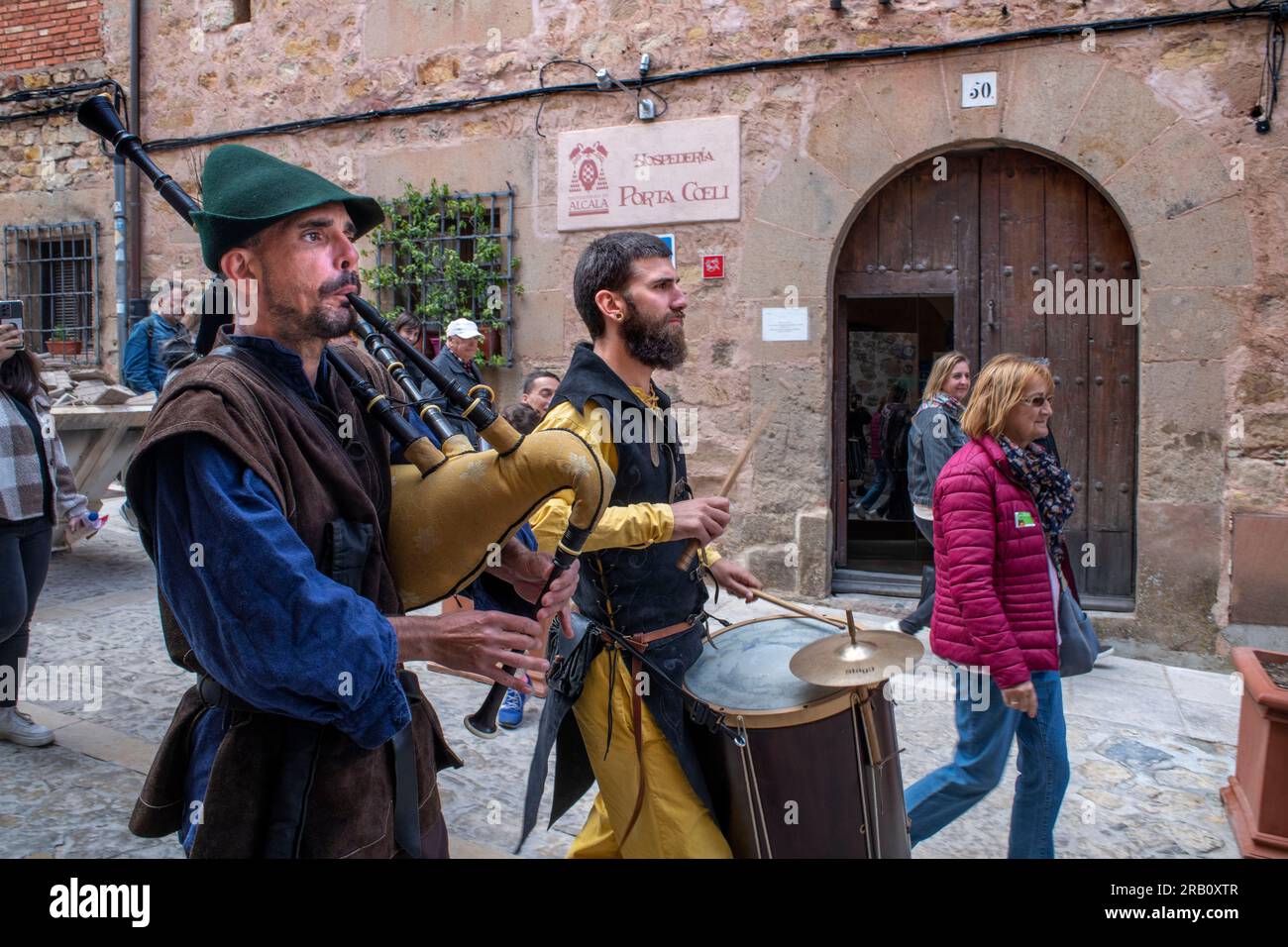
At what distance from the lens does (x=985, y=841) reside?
3.26m

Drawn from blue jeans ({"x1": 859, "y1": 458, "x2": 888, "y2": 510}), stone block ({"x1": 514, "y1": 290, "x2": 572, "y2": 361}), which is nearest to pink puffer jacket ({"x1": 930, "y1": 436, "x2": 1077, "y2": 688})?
stone block ({"x1": 514, "y1": 290, "x2": 572, "y2": 361})

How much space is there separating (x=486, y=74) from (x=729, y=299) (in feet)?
8.41

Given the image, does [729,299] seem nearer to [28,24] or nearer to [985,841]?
[985,841]

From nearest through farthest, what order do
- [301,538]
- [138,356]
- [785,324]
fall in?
[301,538]
[785,324]
[138,356]

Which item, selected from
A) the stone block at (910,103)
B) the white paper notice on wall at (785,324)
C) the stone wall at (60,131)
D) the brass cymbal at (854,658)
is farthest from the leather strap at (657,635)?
the stone wall at (60,131)

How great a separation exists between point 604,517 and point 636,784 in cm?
62

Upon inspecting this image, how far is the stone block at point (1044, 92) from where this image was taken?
5676 mm

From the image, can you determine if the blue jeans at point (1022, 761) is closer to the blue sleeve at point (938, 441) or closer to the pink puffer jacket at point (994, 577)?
the pink puffer jacket at point (994, 577)

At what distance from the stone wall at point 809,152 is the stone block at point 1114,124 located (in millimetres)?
12

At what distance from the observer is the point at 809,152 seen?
20.7 ft

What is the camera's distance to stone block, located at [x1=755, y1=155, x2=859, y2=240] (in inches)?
245

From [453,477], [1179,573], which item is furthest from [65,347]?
[1179,573]

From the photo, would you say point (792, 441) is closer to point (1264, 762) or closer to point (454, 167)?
point (454, 167)

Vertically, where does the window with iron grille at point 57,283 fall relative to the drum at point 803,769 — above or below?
above
